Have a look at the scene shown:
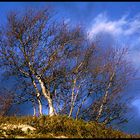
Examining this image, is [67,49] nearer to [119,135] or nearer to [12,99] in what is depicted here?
[12,99]

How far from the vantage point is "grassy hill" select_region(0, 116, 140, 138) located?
56.5 feet

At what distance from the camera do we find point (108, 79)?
3259 centimetres

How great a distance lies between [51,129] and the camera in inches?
725

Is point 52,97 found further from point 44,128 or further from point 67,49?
point 44,128

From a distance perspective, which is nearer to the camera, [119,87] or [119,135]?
[119,135]

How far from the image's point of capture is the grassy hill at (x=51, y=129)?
1722 cm

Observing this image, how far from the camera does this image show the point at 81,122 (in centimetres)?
2078

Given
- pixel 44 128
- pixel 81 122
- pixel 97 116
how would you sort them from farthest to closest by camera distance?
pixel 97 116 → pixel 81 122 → pixel 44 128

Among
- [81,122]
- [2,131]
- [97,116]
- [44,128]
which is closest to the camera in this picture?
[2,131]

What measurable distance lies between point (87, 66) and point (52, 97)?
13.6 ft

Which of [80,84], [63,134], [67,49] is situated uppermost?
[67,49]

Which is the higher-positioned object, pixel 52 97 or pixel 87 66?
pixel 87 66

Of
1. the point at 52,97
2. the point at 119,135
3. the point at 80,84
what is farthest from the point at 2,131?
the point at 80,84

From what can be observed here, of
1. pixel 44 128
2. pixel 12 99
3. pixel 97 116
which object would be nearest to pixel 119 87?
pixel 97 116
